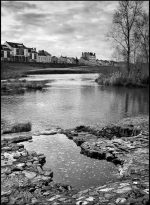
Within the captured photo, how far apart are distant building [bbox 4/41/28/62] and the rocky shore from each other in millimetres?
103934

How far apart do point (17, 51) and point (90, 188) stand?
114m

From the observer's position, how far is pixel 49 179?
7020 mm

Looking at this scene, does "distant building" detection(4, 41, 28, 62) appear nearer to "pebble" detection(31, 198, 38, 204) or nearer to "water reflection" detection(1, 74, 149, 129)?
"water reflection" detection(1, 74, 149, 129)

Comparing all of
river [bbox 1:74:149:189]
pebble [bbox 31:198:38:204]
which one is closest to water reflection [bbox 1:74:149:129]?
river [bbox 1:74:149:189]

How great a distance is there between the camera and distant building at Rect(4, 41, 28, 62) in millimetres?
109938

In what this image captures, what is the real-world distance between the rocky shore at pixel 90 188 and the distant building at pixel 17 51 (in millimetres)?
103934

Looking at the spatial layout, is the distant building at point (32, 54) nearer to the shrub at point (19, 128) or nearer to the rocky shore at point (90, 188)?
the shrub at point (19, 128)

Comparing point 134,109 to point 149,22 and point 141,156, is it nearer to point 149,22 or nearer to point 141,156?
point 141,156

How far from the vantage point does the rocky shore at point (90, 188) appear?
5.97m

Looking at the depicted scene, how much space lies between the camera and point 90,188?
661cm

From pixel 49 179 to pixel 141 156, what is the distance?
3253 millimetres

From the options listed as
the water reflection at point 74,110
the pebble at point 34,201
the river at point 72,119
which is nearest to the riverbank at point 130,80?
the river at point 72,119

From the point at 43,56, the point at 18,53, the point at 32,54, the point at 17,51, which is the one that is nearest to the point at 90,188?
the point at 17,51

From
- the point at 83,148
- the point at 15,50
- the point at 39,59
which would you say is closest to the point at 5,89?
the point at 83,148
